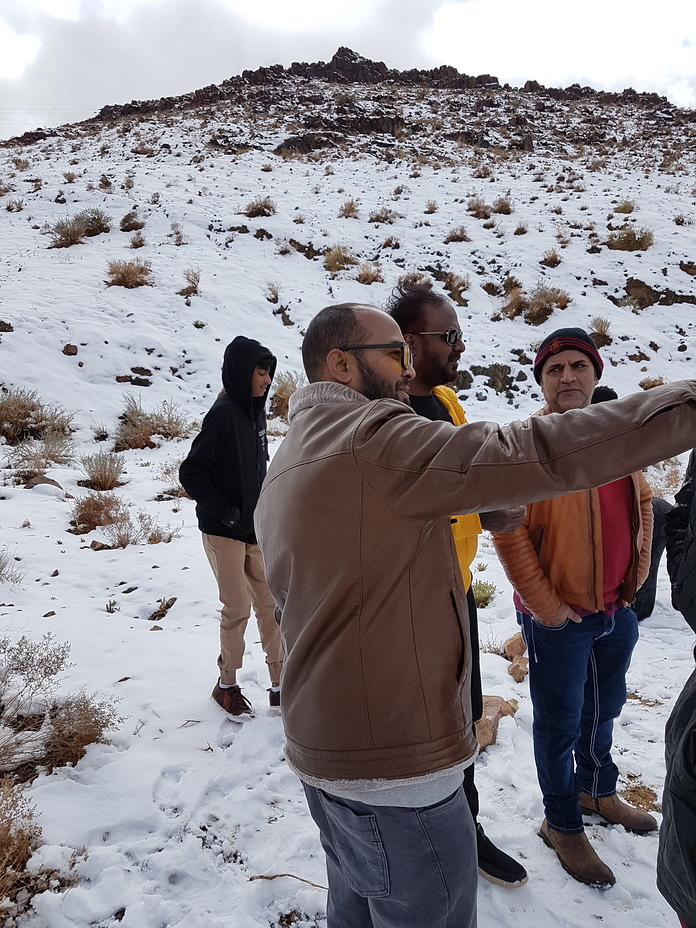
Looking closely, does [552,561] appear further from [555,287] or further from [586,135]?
[586,135]

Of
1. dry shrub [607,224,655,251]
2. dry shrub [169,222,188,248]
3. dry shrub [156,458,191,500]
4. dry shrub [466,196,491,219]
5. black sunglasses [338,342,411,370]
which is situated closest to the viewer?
black sunglasses [338,342,411,370]

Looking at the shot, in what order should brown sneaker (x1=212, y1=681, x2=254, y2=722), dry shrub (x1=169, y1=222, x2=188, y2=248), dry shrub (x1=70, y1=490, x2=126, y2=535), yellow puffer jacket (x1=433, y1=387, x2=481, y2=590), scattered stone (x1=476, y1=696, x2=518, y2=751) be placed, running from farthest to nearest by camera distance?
1. dry shrub (x1=169, y1=222, x2=188, y2=248)
2. dry shrub (x1=70, y1=490, x2=126, y2=535)
3. brown sneaker (x1=212, y1=681, x2=254, y2=722)
4. scattered stone (x1=476, y1=696, x2=518, y2=751)
5. yellow puffer jacket (x1=433, y1=387, x2=481, y2=590)

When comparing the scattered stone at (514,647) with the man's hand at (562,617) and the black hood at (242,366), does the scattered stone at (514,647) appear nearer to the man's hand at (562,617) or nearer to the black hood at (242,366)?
the man's hand at (562,617)

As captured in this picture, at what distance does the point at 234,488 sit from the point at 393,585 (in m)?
2.01

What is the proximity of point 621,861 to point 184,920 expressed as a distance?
1.62m

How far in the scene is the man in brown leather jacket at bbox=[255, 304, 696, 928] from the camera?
838 millimetres

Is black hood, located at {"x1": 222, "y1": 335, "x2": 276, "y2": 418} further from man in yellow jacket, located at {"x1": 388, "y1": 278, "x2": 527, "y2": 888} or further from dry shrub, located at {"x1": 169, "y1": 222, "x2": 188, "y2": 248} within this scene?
dry shrub, located at {"x1": 169, "y1": 222, "x2": 188, "y2": 248}

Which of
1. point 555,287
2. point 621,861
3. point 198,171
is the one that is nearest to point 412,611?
point 621,861

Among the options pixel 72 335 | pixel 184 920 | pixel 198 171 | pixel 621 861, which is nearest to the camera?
pixel 184 920

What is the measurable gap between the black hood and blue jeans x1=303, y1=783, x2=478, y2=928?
2.12 metres

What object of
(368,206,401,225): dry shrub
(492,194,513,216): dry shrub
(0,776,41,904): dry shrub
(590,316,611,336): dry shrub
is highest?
(492,194,513,216): dry shrub

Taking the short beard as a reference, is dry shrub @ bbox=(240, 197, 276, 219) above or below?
above

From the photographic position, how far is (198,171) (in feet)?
49.8

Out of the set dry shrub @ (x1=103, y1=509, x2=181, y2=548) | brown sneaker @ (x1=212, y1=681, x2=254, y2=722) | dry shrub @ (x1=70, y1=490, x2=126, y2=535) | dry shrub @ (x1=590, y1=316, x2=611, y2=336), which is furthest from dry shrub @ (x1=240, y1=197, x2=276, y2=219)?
brown sneaker @ (x1=212, y1=681, x2=254, y2=722)
